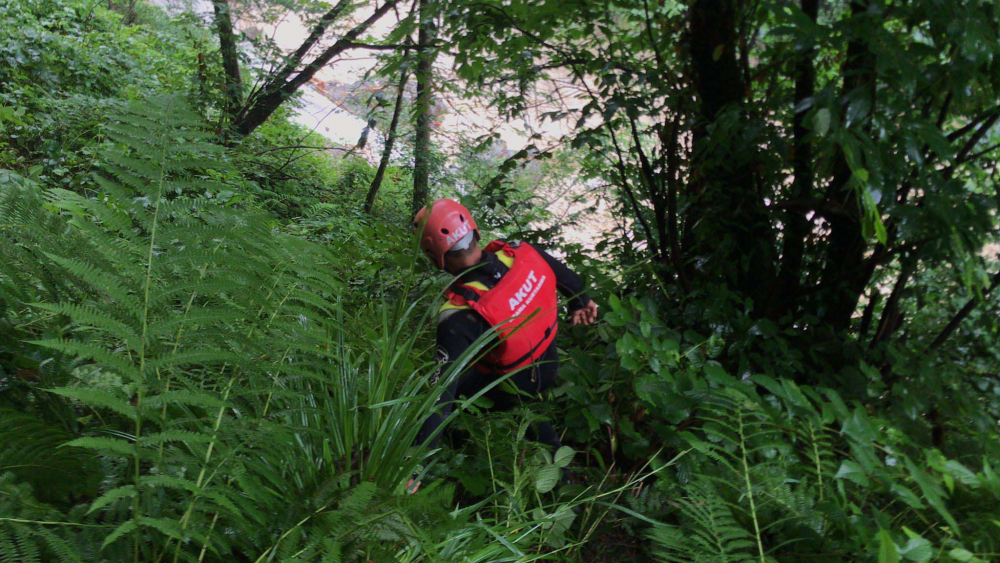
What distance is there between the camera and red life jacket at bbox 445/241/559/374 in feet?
7.03

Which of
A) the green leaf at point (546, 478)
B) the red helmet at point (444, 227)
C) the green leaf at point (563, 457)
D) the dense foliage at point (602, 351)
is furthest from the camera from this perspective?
the red helmet at point (444, 227)

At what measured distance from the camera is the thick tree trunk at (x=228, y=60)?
6742 millimetres

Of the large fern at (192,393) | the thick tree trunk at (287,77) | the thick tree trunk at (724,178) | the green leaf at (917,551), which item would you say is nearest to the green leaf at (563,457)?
the large fern at (192,393)

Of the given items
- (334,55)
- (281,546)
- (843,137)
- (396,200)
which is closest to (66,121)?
(334,55)

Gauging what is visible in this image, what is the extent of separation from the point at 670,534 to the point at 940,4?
1.70 metres

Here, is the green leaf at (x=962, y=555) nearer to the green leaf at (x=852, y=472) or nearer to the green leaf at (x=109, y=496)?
the green leaf at (x=852, y=472)

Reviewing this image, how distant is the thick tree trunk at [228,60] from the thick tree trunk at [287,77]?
0.21 m

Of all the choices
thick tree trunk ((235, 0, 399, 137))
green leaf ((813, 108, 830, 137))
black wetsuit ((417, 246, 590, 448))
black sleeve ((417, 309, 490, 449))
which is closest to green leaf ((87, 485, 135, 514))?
black wetsuit ((417, 246, 590, 448))

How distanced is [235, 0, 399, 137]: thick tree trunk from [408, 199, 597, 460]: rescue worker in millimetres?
5606

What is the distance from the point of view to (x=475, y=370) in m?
2.38

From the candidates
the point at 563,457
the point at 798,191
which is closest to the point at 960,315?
the point at 798,191

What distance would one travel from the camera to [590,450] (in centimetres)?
243

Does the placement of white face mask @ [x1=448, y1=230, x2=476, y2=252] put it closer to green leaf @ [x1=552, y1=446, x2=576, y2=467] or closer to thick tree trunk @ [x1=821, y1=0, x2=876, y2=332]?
green leaf @ [x1=552, y1=446, x2=576, y2=467]

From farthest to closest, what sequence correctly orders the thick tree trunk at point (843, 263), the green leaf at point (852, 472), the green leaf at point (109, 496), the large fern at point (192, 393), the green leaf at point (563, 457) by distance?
the thick tree trunk at point (843, 263) → the green leaf at point (563, 457) → the green leaf at point (852, 472) → the large fern at point (192, 393) → the green leaf at point (109, 496)
